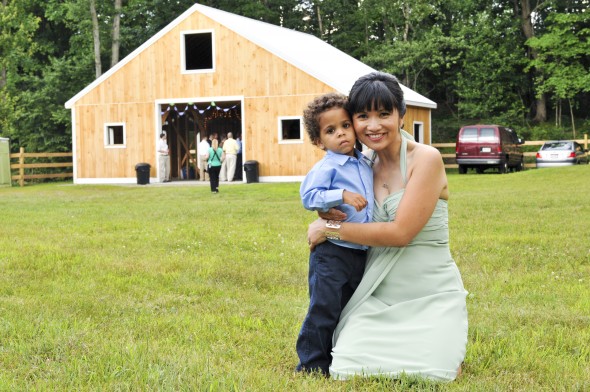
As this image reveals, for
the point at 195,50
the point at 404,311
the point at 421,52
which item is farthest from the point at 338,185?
the point at 421,52

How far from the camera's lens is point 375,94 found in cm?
410

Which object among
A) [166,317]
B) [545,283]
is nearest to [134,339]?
[166,317]

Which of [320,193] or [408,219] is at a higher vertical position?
[320,193]

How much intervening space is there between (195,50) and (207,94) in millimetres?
2468

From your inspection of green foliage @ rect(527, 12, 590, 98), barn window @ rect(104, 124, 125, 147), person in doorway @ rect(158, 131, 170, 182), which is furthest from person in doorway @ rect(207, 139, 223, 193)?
green foliage @ rect(527, 12, 590, 98)

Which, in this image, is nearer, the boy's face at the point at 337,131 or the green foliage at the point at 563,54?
the boy's face at the point at 337,131

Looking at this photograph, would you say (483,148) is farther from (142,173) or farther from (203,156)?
(142,173)

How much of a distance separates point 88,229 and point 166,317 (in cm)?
610

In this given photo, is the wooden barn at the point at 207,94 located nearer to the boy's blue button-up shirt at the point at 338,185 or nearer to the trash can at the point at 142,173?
the trash can at the point at 142,173

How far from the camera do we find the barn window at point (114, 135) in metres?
30.3

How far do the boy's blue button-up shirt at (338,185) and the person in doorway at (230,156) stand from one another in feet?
78.7

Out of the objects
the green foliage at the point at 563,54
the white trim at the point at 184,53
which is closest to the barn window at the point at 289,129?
the white trim at the point at 184,53

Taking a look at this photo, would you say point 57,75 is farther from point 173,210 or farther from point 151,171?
point 173,210

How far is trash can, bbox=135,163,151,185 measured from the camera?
28422mm
